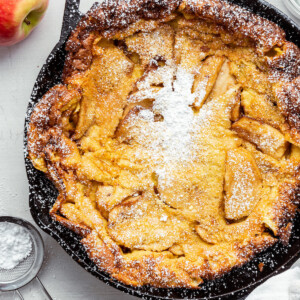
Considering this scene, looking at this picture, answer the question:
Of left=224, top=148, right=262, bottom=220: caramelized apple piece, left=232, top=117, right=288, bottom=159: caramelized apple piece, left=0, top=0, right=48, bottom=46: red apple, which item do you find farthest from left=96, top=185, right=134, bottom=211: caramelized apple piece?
left=0, top=0, right=48, bottom=46: red apple

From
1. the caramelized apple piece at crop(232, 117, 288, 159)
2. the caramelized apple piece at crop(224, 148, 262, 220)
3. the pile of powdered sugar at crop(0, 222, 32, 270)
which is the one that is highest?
the caramelized apple piece at crop(232, 117, 288, 159)

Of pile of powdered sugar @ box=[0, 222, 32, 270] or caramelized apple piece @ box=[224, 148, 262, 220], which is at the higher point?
caramelized apple piece @ box=[224, 148, 262, 220]

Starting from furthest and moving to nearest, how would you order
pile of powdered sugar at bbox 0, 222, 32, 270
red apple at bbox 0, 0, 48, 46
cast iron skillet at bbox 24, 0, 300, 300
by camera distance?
1. pile of powdered sugar at bbox 0, 222, 32, 270
2. red apple at bbox 0, 0, 48, 46
3. cast iron skillet at bbox 24, 0, 300, 300

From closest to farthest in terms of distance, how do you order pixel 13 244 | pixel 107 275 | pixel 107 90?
pixel 107 275 → pixel 107 90 → pixel 13 244

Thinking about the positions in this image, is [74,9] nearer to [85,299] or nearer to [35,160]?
[35,160]

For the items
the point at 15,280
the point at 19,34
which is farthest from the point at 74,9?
the point at 15,280

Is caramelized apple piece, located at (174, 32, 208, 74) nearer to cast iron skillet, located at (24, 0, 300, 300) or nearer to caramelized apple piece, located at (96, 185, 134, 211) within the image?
cast iron skillet, located at (24, 0, 300, 300)

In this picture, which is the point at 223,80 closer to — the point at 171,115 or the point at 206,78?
the point at 206,78

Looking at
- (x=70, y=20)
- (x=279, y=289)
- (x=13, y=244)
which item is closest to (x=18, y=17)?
(x=70, y=20)
